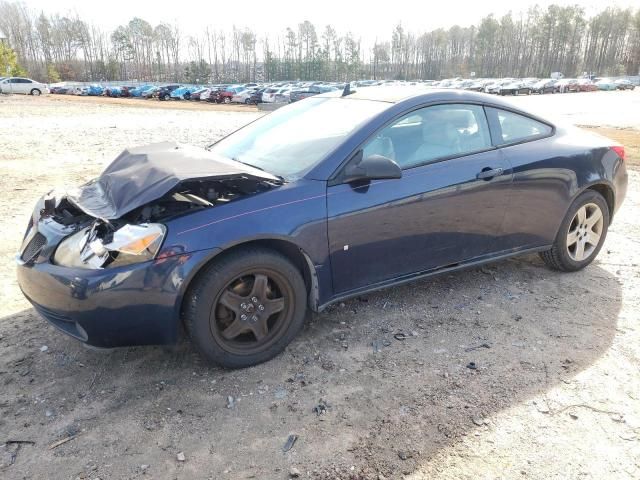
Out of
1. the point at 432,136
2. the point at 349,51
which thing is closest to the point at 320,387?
the point at 432,136

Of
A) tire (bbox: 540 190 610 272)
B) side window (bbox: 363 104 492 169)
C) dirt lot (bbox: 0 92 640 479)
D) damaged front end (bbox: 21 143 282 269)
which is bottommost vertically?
dirt lot (bbox: 0 92 640 479)

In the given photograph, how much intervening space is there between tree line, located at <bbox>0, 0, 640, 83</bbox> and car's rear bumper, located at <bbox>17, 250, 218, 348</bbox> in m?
102

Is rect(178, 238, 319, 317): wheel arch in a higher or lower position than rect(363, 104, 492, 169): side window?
lower

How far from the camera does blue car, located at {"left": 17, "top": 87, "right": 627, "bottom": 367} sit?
9.02ft

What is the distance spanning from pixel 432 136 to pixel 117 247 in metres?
2.28

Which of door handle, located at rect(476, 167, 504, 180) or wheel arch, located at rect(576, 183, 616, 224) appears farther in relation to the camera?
wheel arch, located at rect(576, 183, 616, 224)

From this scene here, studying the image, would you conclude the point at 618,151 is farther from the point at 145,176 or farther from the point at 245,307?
the point at 145,176

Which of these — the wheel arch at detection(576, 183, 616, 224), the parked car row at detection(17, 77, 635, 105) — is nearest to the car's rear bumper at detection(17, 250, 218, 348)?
the wheel arch at detection(576, 183, 616, 224)

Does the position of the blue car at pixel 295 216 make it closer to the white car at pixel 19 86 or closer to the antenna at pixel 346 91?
the antenna at pixel 346 91

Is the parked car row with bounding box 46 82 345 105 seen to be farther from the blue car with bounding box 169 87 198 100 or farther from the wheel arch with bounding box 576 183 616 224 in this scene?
the wheel arch with bounding box 576 183 616 224

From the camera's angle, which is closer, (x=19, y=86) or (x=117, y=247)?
(x=117, y=247)

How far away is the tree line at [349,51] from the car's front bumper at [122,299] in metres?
102

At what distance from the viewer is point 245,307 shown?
298 cm

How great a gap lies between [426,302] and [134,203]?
7.53 feet
